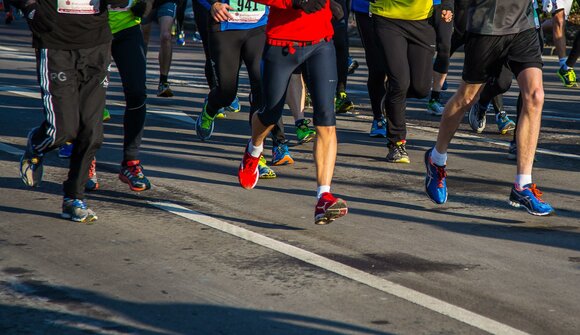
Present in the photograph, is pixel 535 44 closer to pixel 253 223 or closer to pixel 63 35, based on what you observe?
pixel 253 223

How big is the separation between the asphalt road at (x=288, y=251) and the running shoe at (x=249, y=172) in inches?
4.1

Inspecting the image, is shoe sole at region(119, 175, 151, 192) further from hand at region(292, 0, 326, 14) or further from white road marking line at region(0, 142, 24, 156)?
hand at region(292, 0, 326, 14)

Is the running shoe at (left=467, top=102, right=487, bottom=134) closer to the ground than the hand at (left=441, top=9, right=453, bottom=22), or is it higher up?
closer to the ground

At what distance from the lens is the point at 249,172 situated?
8.23 metres

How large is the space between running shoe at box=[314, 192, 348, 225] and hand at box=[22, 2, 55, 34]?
199cm

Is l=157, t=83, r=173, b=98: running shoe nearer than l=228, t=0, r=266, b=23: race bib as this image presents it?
No

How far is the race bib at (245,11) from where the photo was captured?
8961mm

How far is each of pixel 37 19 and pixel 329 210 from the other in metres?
2.14

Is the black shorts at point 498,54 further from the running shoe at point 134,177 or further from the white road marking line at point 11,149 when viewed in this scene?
the white road marking line at point 11,149

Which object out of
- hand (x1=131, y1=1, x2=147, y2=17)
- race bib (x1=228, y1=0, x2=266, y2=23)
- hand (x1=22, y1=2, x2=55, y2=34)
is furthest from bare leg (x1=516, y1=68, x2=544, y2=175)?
hand (x1=22, y1=2, x2=55, y2=34)

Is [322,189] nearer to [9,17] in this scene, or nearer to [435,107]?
[435,107]

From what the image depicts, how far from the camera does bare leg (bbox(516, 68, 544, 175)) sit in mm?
7656

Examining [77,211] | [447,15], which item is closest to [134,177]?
[77,211]

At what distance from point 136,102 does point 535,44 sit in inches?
113
